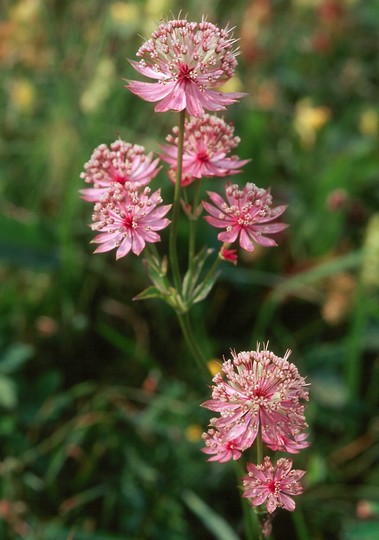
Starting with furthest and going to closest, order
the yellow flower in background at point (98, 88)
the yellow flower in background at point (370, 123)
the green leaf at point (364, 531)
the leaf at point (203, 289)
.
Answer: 1. the yellow flower in background at point (370, 123)
2. the yellow flower in background at point (98, 88)
3. the green leaf at point (364, 531)
4. the leaf at point (203, 289)

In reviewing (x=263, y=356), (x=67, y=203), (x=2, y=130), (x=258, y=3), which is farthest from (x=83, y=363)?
(x=258, y=3)

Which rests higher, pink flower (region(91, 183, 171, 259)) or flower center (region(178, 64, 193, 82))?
flower center (region(178, 64, 193, 82))

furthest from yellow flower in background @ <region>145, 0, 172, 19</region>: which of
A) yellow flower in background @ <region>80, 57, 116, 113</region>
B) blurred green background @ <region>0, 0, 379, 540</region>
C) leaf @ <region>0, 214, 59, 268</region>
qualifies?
leaf @ <region>0, 214, 59, 268</region>

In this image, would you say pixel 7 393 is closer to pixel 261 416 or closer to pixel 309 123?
pixel 261 416

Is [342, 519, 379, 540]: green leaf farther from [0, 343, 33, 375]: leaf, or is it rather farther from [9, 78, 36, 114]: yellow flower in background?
[9, 78, 36, 114]: yellow flower in background

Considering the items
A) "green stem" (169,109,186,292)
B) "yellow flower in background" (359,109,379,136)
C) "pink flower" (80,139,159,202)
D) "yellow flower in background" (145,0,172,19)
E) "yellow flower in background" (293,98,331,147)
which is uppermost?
"yellow flower in background" (145,0,172,19)

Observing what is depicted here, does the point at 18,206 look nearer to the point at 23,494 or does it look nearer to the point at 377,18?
the point at 23,494

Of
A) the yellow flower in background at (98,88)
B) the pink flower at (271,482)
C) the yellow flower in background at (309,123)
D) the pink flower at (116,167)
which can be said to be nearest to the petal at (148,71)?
the pink flower at (116,167)

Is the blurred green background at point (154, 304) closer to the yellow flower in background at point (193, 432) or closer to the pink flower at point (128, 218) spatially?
the yellow flower in background at point (193, 432)

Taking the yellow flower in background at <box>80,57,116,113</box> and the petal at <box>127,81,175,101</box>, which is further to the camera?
the yellow flower in background at <box>80,57,116,113</box>
